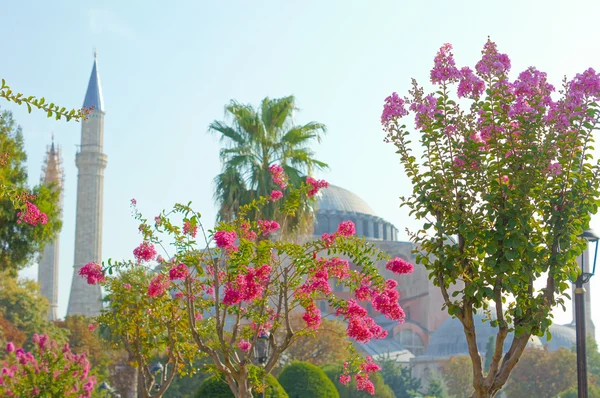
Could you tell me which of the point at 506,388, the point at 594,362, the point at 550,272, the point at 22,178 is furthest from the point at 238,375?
the point at 594,362

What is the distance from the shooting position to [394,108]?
22.7 feet

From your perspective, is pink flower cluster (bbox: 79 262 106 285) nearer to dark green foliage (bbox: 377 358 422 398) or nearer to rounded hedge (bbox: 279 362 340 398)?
rounded hedge (bbox: 279 362 340 398)

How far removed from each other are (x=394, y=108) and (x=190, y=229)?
309 cm

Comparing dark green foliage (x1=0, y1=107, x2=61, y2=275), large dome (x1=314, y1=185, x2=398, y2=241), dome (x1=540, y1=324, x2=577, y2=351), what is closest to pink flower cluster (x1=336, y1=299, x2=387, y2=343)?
dark green foliage (x1=0, y1=107, x2=61, y2=275)

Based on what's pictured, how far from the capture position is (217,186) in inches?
653

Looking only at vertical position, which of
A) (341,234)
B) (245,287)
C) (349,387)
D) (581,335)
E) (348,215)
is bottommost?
(349,387)

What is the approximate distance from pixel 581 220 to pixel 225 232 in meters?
3.28

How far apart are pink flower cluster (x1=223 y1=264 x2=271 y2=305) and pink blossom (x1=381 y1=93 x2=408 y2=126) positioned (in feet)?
7.55

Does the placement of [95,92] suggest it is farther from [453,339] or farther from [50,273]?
[453,339]

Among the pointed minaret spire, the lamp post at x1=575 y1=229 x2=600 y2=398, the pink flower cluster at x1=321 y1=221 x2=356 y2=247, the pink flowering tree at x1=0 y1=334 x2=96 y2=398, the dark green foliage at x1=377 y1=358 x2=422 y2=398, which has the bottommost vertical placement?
the dark green foliage at x1=377 y1=358 x2=422 y2=398

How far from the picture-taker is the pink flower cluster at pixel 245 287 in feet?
27.3

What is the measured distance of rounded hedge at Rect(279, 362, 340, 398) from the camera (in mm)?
22594

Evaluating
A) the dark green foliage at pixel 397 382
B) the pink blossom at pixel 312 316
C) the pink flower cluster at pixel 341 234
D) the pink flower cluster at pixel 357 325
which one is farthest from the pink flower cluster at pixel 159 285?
the dark green foliage at pixel 397 382

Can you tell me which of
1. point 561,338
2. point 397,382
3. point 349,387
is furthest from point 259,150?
point 561,338
